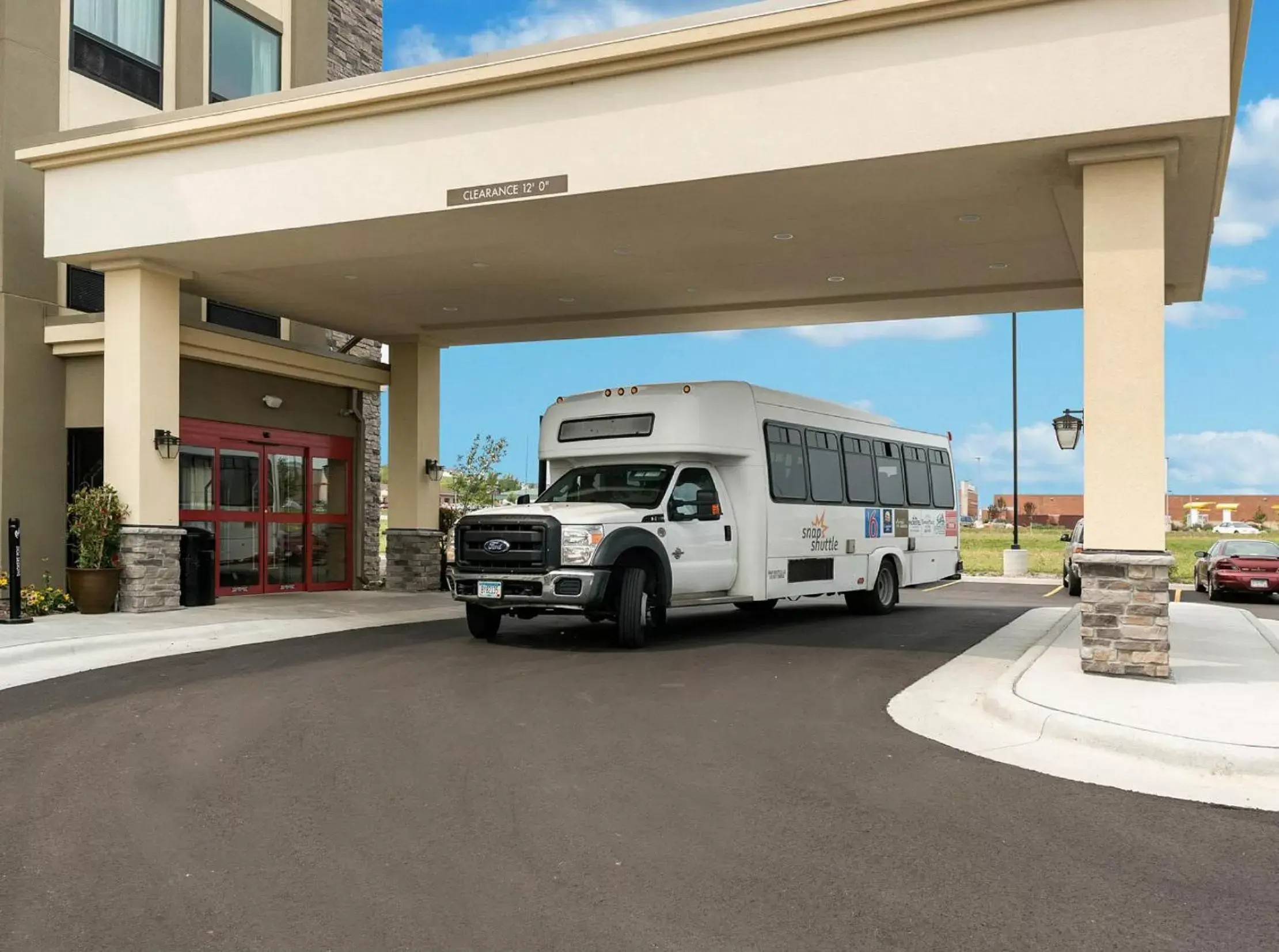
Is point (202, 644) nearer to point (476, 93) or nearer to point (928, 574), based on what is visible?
point (476, 93)

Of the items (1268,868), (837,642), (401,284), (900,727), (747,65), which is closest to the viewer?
(1268,868)

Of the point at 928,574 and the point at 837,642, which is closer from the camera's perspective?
the point at 837,642

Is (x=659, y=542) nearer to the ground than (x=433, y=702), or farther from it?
farther from it

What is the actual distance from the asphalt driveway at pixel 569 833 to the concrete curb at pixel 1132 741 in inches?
32.8

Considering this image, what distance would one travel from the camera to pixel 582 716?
8.65 m

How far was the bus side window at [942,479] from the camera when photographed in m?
20.6

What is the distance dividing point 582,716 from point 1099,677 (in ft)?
15.4

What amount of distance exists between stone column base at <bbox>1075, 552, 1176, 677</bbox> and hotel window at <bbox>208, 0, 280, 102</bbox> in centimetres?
1776

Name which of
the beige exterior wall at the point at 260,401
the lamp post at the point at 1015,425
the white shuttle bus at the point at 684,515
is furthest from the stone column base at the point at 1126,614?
the lamp post at the point at 1015,425

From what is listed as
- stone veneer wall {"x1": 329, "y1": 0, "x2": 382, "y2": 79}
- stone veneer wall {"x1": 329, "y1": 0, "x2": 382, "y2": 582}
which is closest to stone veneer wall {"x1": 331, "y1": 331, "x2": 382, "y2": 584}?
stone veneer wall {"x1": 329, "y1": 0, "x2": 382, "y2": 582}

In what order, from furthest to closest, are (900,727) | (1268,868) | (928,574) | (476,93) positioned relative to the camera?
(928,574), (476,93), (900,727), (1268,868)

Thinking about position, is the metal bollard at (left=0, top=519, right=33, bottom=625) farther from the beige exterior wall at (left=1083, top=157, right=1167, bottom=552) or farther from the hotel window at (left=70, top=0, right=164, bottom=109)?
the beige exterior wall at (left=1083, top=157, right=1167, bottom=552)

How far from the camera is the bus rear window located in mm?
14422

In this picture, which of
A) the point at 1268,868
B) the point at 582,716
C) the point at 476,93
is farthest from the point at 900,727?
the point at 476,93
